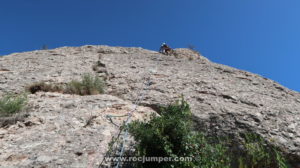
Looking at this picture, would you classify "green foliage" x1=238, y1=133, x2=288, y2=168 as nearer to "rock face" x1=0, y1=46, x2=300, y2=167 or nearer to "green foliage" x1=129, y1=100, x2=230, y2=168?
"rock face" x1=0, y1=46, x2=300, y2=167

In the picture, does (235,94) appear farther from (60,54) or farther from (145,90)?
(60,54)

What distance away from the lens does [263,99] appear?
18.6 ft

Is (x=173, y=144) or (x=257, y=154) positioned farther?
(x=257, y=154)

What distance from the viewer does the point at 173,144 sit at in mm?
3039

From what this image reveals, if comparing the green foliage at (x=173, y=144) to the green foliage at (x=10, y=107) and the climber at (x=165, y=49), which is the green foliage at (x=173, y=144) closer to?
the green foliage at (x=10, y=107)

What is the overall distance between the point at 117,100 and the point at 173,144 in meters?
2.09

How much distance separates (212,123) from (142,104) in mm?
1453

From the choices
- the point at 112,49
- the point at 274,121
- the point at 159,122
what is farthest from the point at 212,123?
the point at 112,49

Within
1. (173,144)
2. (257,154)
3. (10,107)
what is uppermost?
(10,107)

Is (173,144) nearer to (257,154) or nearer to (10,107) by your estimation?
(257,154)

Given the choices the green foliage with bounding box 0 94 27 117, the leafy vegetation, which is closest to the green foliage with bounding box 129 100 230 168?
the leafy vegetation

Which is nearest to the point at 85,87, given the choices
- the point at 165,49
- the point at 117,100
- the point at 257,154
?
the point at 117,100

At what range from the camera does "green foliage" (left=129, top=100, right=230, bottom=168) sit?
9.53 ft

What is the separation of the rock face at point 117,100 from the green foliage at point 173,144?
0.66m
